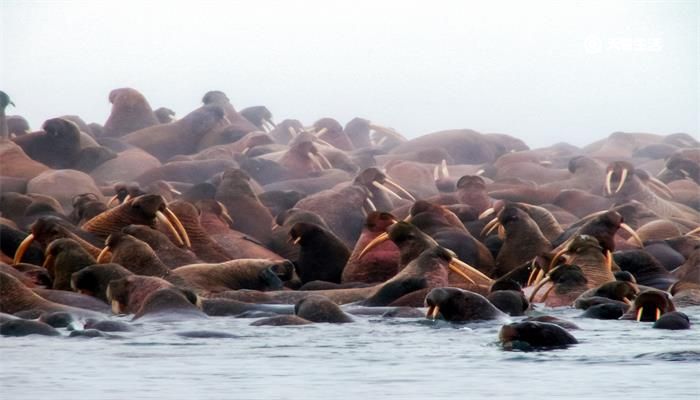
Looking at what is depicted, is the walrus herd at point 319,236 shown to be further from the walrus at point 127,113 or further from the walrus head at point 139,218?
the walrus at point 127,113

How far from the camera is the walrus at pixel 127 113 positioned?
25.6 meters

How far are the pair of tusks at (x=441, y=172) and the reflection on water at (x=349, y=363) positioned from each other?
11013 millimetres

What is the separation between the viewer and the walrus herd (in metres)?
12.4

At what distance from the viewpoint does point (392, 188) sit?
20.5 meters

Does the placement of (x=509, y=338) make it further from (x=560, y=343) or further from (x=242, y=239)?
(x=242, y=239)

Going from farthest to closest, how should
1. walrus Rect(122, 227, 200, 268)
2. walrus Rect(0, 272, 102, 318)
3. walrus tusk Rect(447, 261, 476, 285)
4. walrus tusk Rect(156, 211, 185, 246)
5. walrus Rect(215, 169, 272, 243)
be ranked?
walrus Rect(215, 169, 272, 243) < walrus tusk Rect(156, 211, 185, 246) < walrus Rect(122, 227, 200, 268) < walrus tusk Rect(447, 261, 476, 285) < walrus Rect(0, 272, 102, 318)

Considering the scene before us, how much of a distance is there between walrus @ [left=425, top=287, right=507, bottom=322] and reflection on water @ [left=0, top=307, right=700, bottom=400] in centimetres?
17

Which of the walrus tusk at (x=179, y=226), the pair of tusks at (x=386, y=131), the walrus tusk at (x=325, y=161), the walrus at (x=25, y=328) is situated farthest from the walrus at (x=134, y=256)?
the pair of tusks at (x=386, y=131)

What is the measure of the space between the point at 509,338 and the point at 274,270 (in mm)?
4112

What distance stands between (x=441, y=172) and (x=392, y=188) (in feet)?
10.1

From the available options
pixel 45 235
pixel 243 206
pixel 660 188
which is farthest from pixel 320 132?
pixel 45 235

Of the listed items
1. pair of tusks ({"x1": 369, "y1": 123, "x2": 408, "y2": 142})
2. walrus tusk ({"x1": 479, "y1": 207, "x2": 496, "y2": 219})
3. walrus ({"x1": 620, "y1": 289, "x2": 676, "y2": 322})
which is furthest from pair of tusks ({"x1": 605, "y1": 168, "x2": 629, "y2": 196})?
pair of tusks ({"x1": 369, "y1": 123, "x2": 408, "y2": 142})

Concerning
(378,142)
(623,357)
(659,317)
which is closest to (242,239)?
(659,317)

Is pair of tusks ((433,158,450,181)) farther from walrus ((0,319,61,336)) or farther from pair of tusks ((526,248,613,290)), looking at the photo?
walrus ((0,319,61,336))
